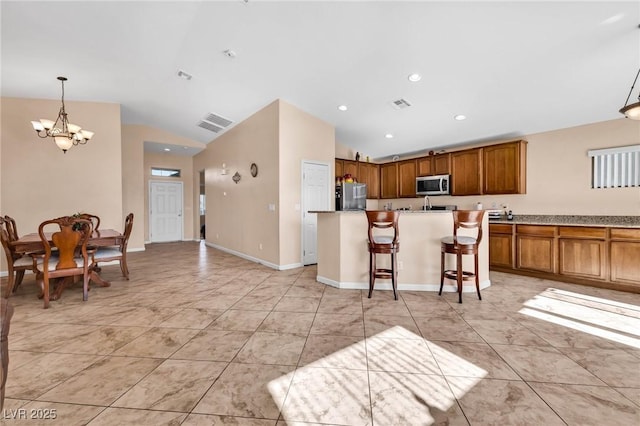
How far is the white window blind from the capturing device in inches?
152

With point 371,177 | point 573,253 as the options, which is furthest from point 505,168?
point 371,177

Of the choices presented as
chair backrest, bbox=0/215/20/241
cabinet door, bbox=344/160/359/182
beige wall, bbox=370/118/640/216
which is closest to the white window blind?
beige wall, bbox=370/118/640/216

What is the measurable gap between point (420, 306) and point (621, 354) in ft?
5.06

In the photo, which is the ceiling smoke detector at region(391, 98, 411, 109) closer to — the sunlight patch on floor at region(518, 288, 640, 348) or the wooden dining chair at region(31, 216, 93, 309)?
the sunlight patch on floor at region(518, 288, 640, 348)

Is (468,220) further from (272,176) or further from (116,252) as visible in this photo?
(116,252)

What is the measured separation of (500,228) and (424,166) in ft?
6.85

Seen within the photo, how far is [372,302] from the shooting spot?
124 inches

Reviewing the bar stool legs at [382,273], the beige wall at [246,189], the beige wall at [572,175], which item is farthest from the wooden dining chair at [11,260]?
the beige wall at [572,175]

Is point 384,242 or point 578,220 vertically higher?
point 578,220

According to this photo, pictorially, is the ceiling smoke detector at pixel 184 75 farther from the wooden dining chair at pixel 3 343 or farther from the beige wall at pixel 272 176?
the wooden dining chair at pixel 3 343

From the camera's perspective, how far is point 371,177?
683cm

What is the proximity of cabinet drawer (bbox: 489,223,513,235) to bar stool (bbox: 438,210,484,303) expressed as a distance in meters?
1.74

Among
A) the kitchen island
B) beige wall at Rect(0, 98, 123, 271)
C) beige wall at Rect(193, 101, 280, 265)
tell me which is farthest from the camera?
beige wall at Rect(193, 101, 280, 265)

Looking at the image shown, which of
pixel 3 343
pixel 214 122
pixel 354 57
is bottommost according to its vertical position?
pixel 3 343
